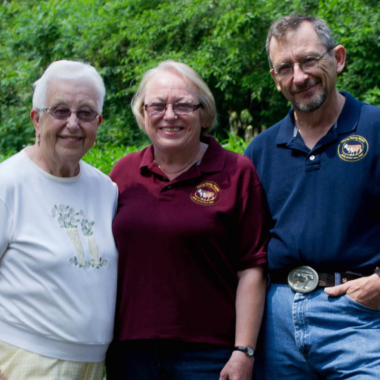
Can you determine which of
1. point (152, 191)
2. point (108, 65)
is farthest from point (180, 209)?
point (108, 65)

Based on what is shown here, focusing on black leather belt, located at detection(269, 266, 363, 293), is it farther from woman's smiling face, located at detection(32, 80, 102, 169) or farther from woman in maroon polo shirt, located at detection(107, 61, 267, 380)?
woman's smiling face, located at detection(32, 80, 102, 169)

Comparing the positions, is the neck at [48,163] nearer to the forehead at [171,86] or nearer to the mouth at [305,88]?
the forehead at [171,86]

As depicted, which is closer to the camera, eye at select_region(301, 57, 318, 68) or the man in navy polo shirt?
the man in navy polo shirt

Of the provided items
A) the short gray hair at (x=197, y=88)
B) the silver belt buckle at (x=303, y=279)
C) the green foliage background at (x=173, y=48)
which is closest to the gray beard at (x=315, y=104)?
the short gray hair at (x=197, y=88)

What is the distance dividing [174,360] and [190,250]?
1.89ft

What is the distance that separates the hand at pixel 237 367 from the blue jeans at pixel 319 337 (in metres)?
0.19

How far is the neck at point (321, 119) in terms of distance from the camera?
296 cm

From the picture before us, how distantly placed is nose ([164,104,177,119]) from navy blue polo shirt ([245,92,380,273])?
634mm

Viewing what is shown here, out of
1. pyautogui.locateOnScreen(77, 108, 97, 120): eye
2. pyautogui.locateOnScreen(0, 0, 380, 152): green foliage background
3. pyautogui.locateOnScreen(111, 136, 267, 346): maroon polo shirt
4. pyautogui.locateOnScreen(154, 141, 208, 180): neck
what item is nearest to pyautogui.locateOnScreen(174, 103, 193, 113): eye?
pyautogui.locateOnScreen(154, 141, 208, 180): neck

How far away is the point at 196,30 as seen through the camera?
35.8 ft

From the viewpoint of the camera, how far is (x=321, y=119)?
9.80 feet

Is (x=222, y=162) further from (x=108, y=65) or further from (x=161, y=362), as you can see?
(x=108, y=65)

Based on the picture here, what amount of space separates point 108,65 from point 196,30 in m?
2.82

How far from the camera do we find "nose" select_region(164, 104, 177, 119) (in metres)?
3.02
